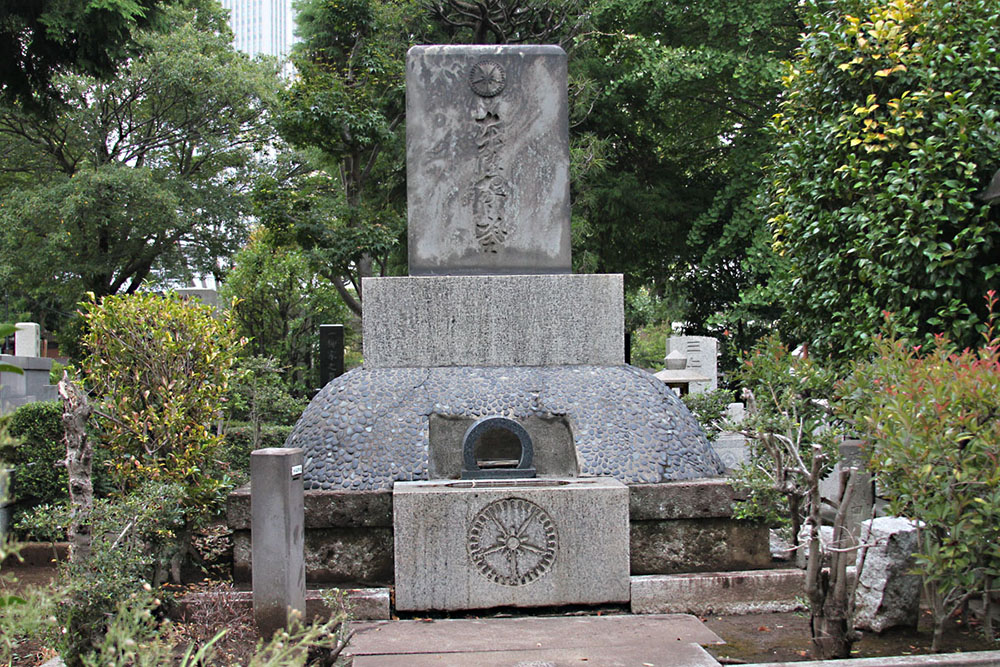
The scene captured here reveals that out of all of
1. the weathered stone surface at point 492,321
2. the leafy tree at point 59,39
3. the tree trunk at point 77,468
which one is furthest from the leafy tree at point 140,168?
the tree trunk at point 77,468

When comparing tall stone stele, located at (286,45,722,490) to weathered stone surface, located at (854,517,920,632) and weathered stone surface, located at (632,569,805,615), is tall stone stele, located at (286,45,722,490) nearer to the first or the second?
weathered stone surface, located at (632,569,805,615)

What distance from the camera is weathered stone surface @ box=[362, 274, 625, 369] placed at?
23.4 feet

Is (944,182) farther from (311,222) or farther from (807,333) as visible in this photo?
(311,222)

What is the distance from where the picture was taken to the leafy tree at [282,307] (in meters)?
17.2

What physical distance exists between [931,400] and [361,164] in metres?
15.7

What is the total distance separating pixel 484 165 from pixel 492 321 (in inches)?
56.8

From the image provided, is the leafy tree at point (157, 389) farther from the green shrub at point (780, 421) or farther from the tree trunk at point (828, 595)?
the tree trunk at point (828, 595)

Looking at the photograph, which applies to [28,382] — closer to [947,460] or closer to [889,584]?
[889,584]

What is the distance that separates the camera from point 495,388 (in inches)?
264

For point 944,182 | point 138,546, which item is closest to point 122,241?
point 138,546

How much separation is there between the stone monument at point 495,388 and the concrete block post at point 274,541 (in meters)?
0.81

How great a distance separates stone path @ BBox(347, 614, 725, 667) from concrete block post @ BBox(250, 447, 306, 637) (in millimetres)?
458

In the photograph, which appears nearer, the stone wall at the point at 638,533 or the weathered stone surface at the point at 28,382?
the stone wall at the point at 638,533

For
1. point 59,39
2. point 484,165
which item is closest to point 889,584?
point 484,165
